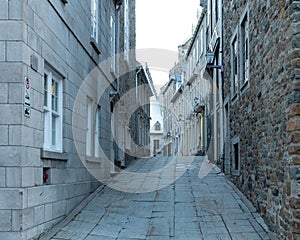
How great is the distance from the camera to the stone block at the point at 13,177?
19.3 feet

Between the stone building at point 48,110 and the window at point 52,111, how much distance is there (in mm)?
17

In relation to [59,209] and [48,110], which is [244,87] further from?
[59,209]

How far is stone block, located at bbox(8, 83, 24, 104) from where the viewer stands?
19.7ft

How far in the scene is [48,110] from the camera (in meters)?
7.36

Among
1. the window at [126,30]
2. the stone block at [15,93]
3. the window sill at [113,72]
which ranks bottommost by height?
the stone block at [15,93]

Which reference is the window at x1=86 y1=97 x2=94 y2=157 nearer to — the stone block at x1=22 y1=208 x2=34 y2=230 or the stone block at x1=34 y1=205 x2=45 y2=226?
the stone block at x1=34 y1=205 x2=45 y2=226

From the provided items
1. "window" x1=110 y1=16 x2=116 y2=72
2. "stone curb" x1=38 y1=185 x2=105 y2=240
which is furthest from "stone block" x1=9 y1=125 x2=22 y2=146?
"window" x1=110 y1=16 x2=116 y2=72

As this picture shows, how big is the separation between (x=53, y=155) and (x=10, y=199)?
155 cm

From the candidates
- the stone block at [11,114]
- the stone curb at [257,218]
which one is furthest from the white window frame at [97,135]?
the stone block at [11,114]

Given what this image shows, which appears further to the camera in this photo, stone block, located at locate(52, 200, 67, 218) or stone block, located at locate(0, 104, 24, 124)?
stone block, located at locate(52, 200, 67, 218)

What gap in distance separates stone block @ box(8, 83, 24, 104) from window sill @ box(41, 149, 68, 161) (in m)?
1.09

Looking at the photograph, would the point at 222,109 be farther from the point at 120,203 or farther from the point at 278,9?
the point at 278,9

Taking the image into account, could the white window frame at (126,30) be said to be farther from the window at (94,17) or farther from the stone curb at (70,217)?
the stone curb at (70,217)

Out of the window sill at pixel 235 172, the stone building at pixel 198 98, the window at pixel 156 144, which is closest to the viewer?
the window sill at pixel 235 172
